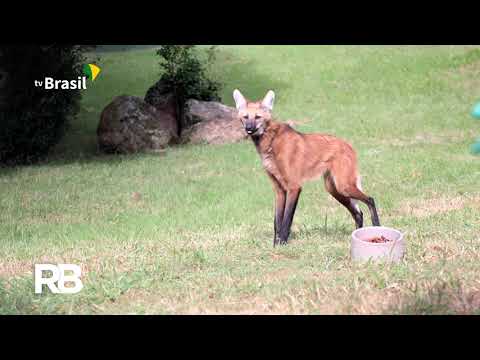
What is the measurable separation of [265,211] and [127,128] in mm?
5899

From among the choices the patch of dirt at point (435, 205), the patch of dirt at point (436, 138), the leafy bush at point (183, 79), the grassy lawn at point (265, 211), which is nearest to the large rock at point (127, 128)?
the grassy lawn at point (265, 211)

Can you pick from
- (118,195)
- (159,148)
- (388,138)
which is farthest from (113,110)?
(388,138)

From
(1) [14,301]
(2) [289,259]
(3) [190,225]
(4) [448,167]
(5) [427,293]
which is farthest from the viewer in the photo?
(4) [448,167]

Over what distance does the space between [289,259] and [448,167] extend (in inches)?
196

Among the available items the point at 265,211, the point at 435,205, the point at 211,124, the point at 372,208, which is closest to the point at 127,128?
the point at 211,124

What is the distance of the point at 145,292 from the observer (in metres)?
4.32

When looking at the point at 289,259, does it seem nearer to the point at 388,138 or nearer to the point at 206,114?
the point at 388,138

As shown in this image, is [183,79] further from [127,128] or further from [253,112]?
[253,112]

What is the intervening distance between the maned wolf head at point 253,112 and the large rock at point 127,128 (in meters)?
7.69

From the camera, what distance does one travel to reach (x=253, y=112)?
5.58 metres

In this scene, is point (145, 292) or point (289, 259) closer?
point (145, 292)

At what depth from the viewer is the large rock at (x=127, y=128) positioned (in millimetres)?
12859

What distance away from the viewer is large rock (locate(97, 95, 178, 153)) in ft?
42.2

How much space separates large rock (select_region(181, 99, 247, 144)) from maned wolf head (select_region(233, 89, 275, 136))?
7.32 m
